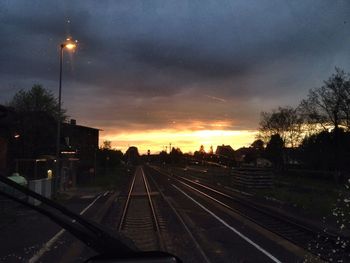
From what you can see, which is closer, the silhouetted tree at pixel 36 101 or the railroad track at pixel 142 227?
the railroad track at pixel 142 227

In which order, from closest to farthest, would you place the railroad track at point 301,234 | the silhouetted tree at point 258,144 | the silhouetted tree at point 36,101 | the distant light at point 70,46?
the railroad track at point 301,234 < the distant light at point 70,46 < the silhouetted tree at point 36,101 < the silhouetted tree at point 258,144

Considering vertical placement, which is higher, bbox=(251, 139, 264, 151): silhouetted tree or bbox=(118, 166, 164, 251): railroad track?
bbox=(251, 139, 264, 151): silhouetted tree

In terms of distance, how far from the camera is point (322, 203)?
93.7 ft

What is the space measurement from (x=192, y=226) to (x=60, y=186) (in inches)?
930

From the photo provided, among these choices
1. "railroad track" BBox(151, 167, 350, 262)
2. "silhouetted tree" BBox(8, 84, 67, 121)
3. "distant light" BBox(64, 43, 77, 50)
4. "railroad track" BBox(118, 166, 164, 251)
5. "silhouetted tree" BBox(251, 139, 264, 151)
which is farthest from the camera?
"silhouetted tree" BBox(251, 139, 264, 151)

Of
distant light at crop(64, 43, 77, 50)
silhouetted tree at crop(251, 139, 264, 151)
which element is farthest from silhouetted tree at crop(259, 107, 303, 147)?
distant light at crop(64, 43, 77, 50)

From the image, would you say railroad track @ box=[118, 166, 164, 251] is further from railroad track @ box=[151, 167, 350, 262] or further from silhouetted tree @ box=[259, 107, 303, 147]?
silhouetted tree @ box=[259, 107, 303, 147]

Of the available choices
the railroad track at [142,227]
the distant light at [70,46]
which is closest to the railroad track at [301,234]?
the railroad track at [142,227]

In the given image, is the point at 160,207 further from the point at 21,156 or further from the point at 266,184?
the point at 21,156

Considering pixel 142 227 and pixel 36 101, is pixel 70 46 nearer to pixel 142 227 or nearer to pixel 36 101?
pixel 142 227

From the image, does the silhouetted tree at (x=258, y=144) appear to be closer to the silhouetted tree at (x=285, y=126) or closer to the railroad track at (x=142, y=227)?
the silhouetted tree at (x=285, y=126)

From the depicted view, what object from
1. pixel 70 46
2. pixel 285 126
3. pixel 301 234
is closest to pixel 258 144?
pixel 285 126

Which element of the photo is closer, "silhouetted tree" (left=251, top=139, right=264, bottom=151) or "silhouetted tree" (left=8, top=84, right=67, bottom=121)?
"silhouetted tree" (left=8, top=84, right=67, bottom=121)

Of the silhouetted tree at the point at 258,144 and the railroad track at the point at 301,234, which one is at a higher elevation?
the silhouetted tree at the point at 258,144
